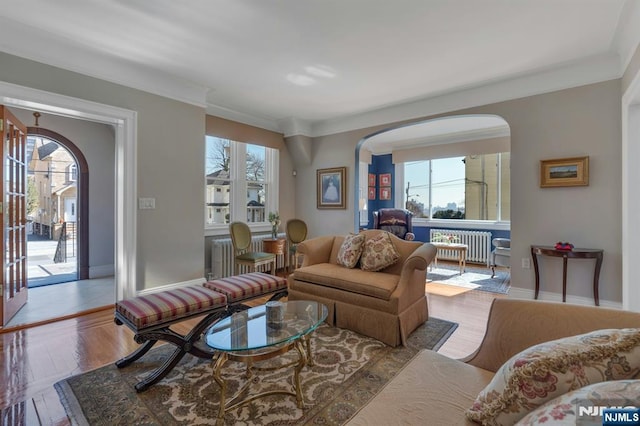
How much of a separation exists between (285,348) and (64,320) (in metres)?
2.68

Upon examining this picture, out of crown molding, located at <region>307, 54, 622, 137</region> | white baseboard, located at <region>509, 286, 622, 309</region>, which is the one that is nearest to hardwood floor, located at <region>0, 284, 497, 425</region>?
white baseboard, located at <region>509, 286, 622, 309</region>

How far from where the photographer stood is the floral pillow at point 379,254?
2.93 meters

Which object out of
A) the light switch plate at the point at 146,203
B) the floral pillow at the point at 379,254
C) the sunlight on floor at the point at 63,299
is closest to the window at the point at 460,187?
the floral pillow at the point at 379,254

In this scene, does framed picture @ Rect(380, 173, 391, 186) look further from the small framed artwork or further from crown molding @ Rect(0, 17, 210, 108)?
crown molding @ Rect(0, 17, 210, 108)

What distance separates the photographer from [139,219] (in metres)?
3.39

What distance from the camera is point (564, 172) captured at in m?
3.31

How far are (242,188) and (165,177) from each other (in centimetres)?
146

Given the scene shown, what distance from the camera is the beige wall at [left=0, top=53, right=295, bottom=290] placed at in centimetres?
329

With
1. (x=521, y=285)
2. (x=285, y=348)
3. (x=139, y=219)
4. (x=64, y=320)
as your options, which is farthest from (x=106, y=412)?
(x=521, y=285)

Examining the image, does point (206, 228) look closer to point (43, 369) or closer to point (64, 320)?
point (64, 320)

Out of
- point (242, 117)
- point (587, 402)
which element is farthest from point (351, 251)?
point (242, 117)

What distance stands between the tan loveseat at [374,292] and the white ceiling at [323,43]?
188cm

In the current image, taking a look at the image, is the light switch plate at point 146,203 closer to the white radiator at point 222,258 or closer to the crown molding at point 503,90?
the white radiator at point 222,258

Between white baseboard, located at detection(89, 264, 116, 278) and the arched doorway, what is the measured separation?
7cm
